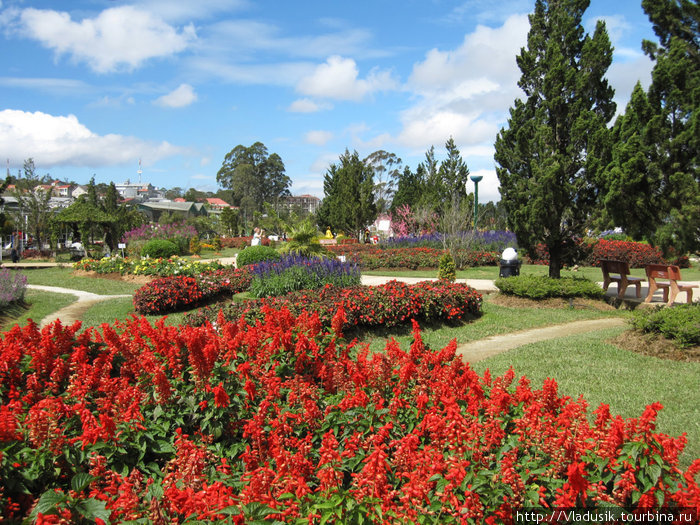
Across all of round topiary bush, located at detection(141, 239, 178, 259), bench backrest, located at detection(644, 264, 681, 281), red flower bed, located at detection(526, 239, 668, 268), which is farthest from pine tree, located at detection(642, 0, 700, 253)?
round topiary bush, located at detection(141, 239, 178, 259)

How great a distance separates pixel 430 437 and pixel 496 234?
921 inches

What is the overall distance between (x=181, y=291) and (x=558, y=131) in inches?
360

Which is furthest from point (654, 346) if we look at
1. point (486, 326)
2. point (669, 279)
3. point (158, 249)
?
point (158, 249)

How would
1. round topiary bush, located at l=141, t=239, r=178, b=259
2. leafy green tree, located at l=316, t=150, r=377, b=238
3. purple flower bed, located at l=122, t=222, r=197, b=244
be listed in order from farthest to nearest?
leafy green tree, located at l=316, t=150, r=377, b=238 → purple flower bed, located at l=122, t=222, r=197, b=244 → round topiary bush, located at l=141, t=239, r=178, b=259

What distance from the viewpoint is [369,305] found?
7.81 meters

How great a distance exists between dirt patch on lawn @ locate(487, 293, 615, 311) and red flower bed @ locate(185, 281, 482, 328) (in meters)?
1.64

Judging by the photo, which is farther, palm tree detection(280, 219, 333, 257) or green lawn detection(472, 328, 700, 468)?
palm tree detection(280, 219, 333, 257)

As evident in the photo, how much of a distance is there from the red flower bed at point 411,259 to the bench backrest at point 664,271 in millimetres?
8756

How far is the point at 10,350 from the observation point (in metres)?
3.22

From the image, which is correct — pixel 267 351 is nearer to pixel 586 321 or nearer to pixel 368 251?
pixel 586 321

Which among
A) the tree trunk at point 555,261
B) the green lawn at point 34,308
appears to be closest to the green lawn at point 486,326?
the tree trunk at point 555,261

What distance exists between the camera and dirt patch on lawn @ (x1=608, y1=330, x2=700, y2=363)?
6.04 metres

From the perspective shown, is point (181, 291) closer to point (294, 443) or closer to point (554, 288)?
point (554, 288)

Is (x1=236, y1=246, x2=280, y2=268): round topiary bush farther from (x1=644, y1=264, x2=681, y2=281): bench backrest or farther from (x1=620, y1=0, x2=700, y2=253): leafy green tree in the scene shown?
(x1=620, y1=0, x2=700, y2=253): leafy green tree
